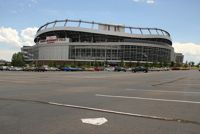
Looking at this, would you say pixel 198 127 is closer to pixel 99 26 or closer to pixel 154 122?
pixel 154 122

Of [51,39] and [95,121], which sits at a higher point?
[51,39]

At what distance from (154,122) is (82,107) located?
12.1ft

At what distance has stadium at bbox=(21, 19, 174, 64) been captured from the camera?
17550cm

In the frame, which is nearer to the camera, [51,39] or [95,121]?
[95,121]

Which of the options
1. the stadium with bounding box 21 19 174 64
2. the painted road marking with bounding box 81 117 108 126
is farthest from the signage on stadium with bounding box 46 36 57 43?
the painted road marking with bounding box 81 117 108 126

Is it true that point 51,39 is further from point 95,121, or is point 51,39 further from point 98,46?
point 95,121

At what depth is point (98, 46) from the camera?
6924 inches

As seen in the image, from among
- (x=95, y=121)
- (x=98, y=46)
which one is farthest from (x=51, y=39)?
(x=95, y=121)

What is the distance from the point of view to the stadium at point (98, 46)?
576 ft

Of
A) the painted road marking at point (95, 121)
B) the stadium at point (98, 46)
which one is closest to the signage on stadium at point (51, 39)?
the stadium at point (98, 46)

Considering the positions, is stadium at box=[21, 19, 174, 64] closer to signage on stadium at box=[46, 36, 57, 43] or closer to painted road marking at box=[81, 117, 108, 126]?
signage on stadium at box=[46, 36, 57, 43]

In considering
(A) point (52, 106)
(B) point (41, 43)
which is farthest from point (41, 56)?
(A) point (52, 106)

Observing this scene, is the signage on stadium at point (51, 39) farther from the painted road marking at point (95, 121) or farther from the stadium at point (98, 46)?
the painted road marking at point (95, 121)

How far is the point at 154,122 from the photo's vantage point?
9.48 metres
